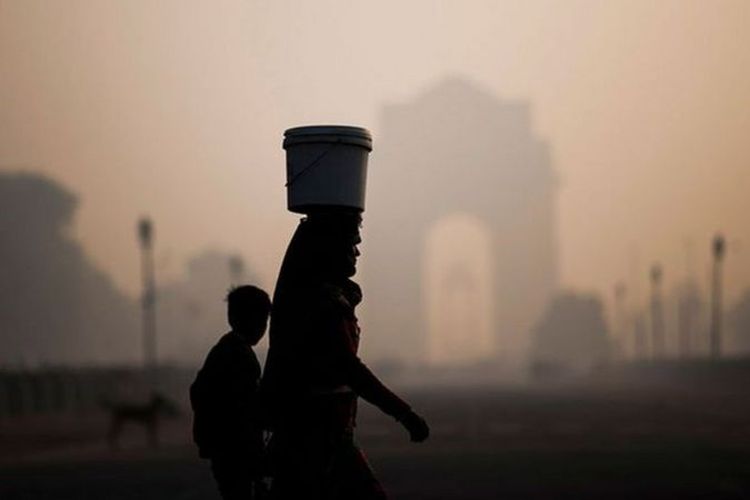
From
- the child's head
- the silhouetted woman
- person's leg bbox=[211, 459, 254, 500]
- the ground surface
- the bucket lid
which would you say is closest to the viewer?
the silhouetted woman

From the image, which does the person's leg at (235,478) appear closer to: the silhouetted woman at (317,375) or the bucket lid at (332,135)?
the silhouetted woman at (317,375)

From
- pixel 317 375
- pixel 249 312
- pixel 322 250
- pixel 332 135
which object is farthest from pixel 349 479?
pixel 332 135

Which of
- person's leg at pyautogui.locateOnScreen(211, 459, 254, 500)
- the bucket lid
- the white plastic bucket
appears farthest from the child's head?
the bucket lid

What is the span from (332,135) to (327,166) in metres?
0.15

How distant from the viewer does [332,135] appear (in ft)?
22.4

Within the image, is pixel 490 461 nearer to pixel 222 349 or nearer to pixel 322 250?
pixel 222 349

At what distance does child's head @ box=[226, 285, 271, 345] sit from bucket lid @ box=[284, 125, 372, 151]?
1.21 m

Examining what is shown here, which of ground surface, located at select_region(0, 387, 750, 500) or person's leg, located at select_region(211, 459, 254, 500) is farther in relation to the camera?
ground surface, located at select_region(0, 387, 750, 500)

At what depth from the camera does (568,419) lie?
3922 centimetres

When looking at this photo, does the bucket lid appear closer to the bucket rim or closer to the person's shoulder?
the bucket rim

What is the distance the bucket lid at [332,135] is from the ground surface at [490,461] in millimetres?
10168

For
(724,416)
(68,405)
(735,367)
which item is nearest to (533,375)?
(735,367)

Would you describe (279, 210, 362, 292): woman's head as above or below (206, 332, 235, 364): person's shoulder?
above

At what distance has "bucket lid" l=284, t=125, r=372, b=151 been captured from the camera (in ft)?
22.3
